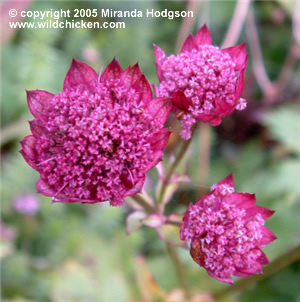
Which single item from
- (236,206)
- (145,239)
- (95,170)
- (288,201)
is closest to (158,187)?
(236,206)

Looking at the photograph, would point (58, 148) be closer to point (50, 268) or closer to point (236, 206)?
point (236, 206)

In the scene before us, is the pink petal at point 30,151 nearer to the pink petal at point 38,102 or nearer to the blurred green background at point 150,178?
the pink petal at point 38,102

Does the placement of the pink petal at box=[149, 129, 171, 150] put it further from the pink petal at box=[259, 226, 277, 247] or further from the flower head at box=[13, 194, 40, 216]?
the flower head at box=[13, 194, 40, 216]

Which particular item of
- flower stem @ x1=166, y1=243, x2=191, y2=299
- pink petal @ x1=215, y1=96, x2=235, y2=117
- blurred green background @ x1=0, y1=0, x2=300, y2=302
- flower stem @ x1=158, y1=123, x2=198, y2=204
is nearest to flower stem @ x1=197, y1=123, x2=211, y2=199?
blurred green background @ x1=0, y1=0, x2=300, y2=302

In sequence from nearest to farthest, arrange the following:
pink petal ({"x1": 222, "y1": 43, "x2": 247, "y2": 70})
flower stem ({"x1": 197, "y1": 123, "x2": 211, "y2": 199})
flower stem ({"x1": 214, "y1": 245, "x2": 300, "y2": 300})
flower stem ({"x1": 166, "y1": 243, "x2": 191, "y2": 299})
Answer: pink petal ({"x1": 222, "y1": 43, "x2": 247, "y2": 70}), flower stem ({"x1": 214, "y1": 245, "x2": 300, "y2": 300}), flower stem ({"x1": 166, "y1": 243, "x2": 191, "y2": 299}), flower stem ({"x1": 197, "y1": 123, "x2": 211, "y2": 199})

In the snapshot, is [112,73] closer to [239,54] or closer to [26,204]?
[239,54]

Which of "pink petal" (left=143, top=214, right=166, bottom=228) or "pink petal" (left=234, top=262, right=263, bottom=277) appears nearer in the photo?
"pink petal" (left=234, top=262, right=263, bottom=277)

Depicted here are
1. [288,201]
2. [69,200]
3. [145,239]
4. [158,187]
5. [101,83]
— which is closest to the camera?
[69,200]
